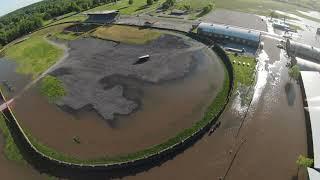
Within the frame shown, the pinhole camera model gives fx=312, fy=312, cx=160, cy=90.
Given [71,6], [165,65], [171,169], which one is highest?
[71,6]

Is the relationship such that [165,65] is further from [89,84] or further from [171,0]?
[171,0]

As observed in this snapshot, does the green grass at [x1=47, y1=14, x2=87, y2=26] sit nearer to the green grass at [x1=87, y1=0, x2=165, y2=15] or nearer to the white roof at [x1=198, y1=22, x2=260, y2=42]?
the green grass at [x1=87, y1=0, x2=165, y2=15]

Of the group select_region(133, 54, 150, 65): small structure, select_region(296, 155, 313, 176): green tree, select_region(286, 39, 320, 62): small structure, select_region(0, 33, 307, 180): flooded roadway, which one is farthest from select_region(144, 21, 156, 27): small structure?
select_region(296, 155, 313, 176): green tree

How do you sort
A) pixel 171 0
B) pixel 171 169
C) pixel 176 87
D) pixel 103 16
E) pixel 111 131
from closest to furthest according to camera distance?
1. pixel 171 169
2. pixel 111 131
3. pixel 176 87
4. pixel 103 16
5. pixel 171 0

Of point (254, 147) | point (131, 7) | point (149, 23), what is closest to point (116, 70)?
point (149, 23)

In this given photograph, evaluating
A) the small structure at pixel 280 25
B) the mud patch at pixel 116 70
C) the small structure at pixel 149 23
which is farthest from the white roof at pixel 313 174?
the small structure at pixel 149 23

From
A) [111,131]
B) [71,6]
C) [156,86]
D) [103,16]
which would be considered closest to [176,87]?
[156,86]

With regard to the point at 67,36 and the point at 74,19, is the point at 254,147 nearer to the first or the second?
the point at 67,36
